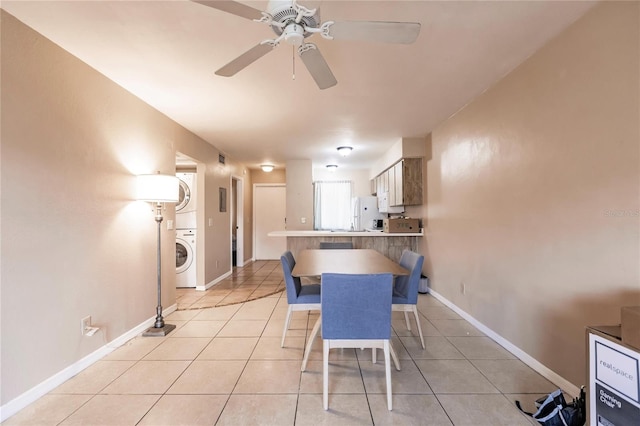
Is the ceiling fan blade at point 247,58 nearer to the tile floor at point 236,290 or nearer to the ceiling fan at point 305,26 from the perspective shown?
the ceiling fan at point 305,26

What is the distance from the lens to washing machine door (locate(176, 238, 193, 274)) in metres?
4.52

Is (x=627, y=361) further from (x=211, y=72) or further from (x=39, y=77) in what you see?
(x=39, y=77)

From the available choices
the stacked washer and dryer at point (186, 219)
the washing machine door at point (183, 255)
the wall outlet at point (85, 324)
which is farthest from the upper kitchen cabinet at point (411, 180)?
the wall outlet at point (85, 324)

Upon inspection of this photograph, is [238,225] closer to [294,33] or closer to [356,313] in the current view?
[356,313]

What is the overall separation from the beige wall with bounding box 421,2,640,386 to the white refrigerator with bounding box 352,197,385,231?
3003 mm

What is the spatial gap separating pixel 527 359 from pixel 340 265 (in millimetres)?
1600

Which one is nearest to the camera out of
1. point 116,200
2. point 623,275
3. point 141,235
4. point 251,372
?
point 623,275

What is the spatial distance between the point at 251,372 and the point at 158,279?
4.85 ft

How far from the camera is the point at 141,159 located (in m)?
2.92

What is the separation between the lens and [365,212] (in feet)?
19.8

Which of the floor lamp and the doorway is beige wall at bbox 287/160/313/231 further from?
the floor lamp

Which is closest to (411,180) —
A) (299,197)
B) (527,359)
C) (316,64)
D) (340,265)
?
(299,197)

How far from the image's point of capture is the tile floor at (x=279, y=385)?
5.52 ft

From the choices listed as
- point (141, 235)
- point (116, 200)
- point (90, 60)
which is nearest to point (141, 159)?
point (116, 200)
